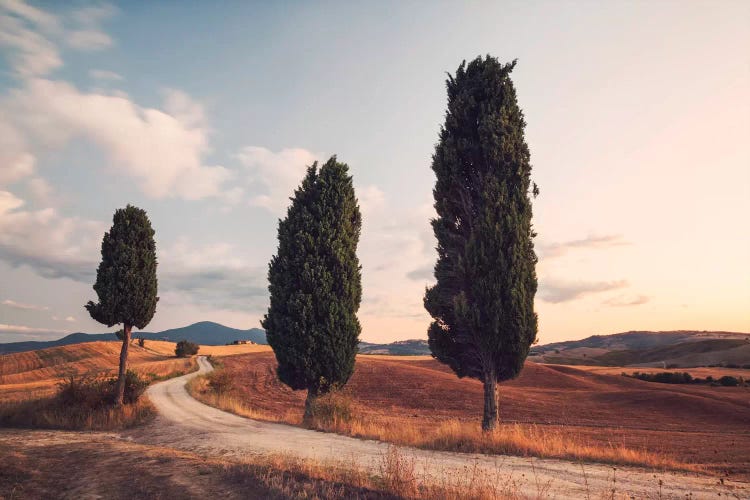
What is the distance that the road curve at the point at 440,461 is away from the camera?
9094 mm

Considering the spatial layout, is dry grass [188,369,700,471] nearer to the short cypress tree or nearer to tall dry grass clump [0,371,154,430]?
tall dry grass clump [0,371,154,430]

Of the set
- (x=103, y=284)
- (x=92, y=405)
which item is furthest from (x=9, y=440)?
(x=103, y=284)

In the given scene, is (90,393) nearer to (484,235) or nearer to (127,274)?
(127,274)

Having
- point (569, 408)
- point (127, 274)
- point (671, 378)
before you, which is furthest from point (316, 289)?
point (671, 378)

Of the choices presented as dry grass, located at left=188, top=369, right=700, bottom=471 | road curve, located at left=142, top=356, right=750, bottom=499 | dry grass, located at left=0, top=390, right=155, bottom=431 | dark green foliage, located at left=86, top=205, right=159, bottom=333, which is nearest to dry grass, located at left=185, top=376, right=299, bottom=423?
road curve, located at left=142, top=356, right=750, bottom=499

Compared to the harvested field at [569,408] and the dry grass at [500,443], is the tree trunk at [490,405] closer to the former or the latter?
the dry grass at [500,443]

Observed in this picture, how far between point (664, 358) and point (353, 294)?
117118 millimetres

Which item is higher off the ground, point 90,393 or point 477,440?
point 90,393

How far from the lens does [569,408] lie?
36.1m

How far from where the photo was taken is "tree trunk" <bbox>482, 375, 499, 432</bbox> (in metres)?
16.2

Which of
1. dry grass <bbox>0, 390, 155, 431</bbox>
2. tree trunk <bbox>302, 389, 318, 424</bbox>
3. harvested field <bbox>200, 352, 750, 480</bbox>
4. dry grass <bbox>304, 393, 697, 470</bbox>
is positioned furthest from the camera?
harvested field <bbox>200, 352, 750, 480</bbox>

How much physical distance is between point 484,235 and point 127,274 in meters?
16.7

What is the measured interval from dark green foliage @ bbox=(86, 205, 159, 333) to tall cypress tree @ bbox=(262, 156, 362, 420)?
592 centimetres

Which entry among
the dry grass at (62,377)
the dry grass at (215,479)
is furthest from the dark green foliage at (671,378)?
the dry grass at (62,377)
